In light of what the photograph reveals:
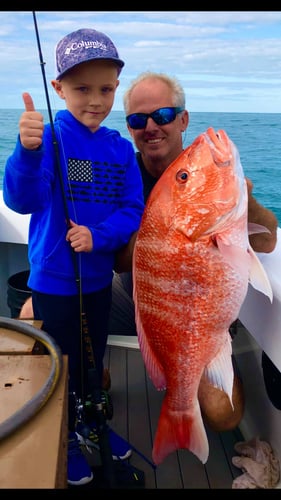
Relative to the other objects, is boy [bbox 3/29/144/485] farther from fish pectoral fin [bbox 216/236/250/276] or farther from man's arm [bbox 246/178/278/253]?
fish pectoral fin [bbox 216/236/250/276]

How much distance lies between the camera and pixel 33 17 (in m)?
1.66

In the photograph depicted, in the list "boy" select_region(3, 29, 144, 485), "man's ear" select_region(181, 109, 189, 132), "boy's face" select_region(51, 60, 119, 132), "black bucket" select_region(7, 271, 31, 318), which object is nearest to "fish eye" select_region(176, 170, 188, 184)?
"boy" select_region(3, 29, 144, 485)

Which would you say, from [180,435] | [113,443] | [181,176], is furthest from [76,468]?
[181,176]

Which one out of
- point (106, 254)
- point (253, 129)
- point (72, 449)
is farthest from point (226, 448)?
point (253, 129)

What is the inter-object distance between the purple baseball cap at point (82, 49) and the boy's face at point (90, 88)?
0.09 ft

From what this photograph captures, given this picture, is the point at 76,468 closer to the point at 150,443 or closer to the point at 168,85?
the point at 150,443

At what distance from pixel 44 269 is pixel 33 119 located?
65 centimetres

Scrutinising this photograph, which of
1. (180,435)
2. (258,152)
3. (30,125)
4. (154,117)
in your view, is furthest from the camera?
(258,152)

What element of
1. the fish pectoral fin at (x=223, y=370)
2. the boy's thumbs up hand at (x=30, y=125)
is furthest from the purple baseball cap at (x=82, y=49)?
the fish pectoral fin at (x=223, y=370)

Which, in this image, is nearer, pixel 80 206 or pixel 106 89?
pixel 106 89

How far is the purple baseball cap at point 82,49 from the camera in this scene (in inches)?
65.9

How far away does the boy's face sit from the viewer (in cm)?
171

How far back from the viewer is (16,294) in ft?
9.79

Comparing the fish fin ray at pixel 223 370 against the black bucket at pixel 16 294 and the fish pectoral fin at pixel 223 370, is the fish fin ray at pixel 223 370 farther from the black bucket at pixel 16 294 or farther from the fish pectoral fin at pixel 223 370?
the black bucket at pixel 16 294
